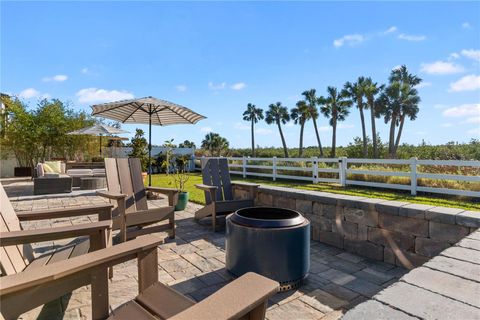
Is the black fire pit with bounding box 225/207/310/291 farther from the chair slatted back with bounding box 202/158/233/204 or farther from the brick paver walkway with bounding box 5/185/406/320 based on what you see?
the chair slatted back with bounding box 202/158/233/204

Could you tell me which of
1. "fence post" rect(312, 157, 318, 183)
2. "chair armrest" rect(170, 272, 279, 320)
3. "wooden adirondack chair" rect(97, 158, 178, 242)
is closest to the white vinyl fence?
"fence post" rect(312, 157, 318, 183)

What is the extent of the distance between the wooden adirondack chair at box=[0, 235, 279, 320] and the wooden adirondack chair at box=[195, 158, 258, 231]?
254 cm

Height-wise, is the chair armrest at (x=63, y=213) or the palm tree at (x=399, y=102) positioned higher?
the palm tree at (x=399, y=102)

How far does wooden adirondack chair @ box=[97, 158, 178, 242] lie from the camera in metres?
3.29

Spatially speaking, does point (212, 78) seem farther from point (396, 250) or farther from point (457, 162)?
point (396, 250)

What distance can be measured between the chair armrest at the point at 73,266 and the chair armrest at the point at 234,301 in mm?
585

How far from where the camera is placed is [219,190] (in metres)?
4.75

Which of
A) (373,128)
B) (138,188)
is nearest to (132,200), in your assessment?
(138,188)

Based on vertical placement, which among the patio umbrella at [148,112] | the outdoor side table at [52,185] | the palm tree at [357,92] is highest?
the palm tree at [357,92]

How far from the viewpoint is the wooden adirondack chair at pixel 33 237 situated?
5.35 ft

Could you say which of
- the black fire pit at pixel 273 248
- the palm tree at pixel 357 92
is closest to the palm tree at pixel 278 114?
the palm tree at pixel 357 92

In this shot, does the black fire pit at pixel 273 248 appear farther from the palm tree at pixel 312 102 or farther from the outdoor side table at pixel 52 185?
the palm tree at pixel 312 102

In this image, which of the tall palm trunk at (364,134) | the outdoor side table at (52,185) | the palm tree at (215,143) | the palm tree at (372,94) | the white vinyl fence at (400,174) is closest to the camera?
the white vinyl fence at (400,174)

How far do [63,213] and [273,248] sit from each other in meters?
1.89
